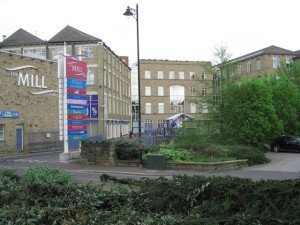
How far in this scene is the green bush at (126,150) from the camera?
23859mm

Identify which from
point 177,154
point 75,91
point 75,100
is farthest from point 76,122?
point 177,154

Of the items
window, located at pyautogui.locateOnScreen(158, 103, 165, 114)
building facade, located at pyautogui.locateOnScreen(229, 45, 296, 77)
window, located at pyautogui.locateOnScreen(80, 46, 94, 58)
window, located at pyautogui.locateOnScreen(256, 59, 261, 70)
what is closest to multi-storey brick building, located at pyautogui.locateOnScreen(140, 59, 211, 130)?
window, located at pyautogui.locateOnScreen(158, 103, 165, 114)

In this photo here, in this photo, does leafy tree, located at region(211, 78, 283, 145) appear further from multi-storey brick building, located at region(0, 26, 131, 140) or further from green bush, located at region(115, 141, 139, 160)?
multi-storey brick building, located at region(0, 26, 131, 140)

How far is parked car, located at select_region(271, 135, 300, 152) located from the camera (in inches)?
1464

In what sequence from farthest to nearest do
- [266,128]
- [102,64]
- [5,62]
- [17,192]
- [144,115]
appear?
[144,115] < [102,64] < [5,62] < [266,128] < [17,192]

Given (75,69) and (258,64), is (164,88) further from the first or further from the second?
(75,69)

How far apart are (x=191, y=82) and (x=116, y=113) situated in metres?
32.2

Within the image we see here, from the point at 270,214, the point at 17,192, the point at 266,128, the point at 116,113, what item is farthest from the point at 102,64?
the point at 270,214

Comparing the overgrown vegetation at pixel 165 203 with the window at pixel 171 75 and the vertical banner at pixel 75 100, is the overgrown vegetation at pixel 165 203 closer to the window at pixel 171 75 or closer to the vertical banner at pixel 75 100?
the vertical banner at pixel 75 100

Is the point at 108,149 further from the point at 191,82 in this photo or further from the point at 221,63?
the point at 191,82

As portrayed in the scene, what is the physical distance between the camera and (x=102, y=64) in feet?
190

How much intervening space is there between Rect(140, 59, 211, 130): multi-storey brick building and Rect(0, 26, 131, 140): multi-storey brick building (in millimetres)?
22711

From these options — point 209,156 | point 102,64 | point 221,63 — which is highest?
point 102,64

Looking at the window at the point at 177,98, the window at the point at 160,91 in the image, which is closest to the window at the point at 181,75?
the window at the point at 177,98
